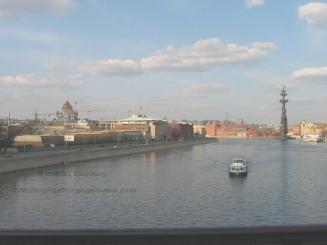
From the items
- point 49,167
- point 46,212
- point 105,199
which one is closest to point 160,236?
point 46,212

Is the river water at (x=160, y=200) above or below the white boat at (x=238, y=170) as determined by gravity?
below

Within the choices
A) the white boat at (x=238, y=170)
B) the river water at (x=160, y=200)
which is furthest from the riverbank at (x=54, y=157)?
the white boat at (x=238, y=170)

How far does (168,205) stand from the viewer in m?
31.9

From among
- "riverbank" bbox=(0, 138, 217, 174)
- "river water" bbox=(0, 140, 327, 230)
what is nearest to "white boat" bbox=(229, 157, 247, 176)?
"river water" bbox=(0, 140, 327, 230)

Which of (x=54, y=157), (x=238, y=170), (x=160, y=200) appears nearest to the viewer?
(x=160, y=200)

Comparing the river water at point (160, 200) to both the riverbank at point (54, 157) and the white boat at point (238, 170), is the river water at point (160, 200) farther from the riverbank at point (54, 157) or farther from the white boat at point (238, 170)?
the riverbank at point (54, 157)

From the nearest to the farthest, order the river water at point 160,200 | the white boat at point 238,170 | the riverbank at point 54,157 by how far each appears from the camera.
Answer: the river water at point 160,200, the white boat at point 238,170, the riverbank at point 54,157

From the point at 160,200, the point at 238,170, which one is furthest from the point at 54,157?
the point at 160,200

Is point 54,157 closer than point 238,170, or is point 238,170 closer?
point 238,170

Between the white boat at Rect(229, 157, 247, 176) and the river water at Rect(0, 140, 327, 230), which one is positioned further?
the white boat at Rect(229, 157, 247, 176)

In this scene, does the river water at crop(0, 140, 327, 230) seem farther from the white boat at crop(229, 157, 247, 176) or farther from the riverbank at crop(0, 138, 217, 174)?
the riverbank at crop(0, 138, 217, 174)

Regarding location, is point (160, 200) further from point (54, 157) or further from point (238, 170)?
point (54, 157)

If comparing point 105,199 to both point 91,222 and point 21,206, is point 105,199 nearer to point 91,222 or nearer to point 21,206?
point 21,206

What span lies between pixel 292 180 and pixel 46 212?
94.8 ft
